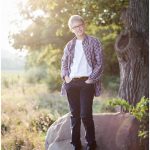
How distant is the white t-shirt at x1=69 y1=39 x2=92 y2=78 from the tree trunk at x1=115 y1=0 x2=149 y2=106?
2.60m

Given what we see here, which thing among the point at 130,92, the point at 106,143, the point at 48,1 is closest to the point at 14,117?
the point at 48,1

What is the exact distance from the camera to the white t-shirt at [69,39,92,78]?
7020 millimetres

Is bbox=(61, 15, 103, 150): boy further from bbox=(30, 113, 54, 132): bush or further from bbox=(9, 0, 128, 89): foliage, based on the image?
bbox=(9, 0, 128, 89): foliage

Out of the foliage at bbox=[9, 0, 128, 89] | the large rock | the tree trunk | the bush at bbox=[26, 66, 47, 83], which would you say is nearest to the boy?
the large rock

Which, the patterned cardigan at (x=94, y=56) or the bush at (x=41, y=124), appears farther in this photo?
the bush at (x=41, y=124)

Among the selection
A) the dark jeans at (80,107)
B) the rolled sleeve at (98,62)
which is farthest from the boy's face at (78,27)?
the dark jeans at (80,107)

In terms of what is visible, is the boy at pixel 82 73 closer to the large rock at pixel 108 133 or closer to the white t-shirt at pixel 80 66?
the white t-shirt at pixel 80 66

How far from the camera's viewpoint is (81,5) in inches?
454

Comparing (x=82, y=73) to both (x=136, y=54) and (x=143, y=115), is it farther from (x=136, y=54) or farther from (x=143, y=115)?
(x=136, y=54)

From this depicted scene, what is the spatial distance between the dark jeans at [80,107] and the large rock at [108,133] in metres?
0.30

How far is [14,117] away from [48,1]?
3081 millimetres

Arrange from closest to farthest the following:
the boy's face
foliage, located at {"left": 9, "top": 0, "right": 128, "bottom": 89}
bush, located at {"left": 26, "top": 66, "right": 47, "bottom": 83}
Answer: the boy's face
foliage, located at {"left": 9, "top": 0, "right": 128, "bottom": 89}
bush, located at {"left": 26, "top": 66, "right": 47, "bottom": 83}

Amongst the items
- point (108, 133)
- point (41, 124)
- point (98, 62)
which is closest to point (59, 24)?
point (41, 124)

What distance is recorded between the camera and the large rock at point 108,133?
736 cm
